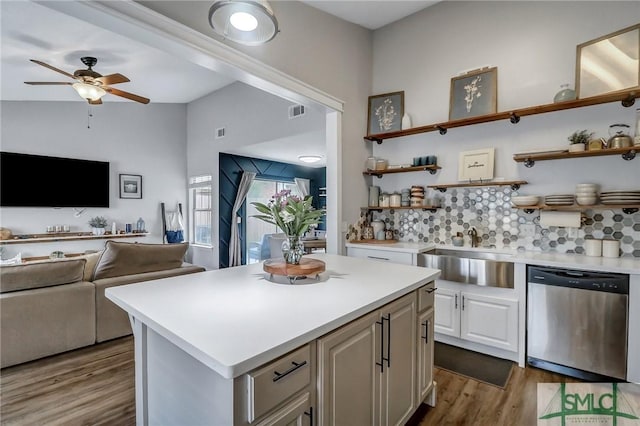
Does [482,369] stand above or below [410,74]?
below

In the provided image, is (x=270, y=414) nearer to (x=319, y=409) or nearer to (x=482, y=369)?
(x=319, y=409)

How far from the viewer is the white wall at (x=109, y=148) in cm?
513

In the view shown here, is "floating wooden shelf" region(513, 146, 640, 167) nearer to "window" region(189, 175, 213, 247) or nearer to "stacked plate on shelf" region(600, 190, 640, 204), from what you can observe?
"stacked plate on shelf" region(600, 190, 640, 204)

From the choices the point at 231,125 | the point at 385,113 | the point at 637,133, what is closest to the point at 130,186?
the point at 231,125

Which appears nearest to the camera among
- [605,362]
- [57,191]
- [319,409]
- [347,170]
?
[319,409]

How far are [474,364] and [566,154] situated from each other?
6.35ft

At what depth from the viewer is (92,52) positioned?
3.65 m

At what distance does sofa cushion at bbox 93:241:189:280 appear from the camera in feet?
9.83

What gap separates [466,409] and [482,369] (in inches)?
24.9

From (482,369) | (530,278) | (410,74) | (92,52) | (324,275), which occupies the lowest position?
(482,369)

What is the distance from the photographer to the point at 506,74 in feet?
10.1

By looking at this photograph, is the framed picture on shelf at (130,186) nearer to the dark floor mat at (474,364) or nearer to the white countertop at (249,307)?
the white countertop at (249,307)

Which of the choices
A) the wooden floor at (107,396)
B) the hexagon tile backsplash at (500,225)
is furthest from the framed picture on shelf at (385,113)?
the wooden floor at (107,396)

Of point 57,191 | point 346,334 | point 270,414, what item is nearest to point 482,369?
point 346,334
